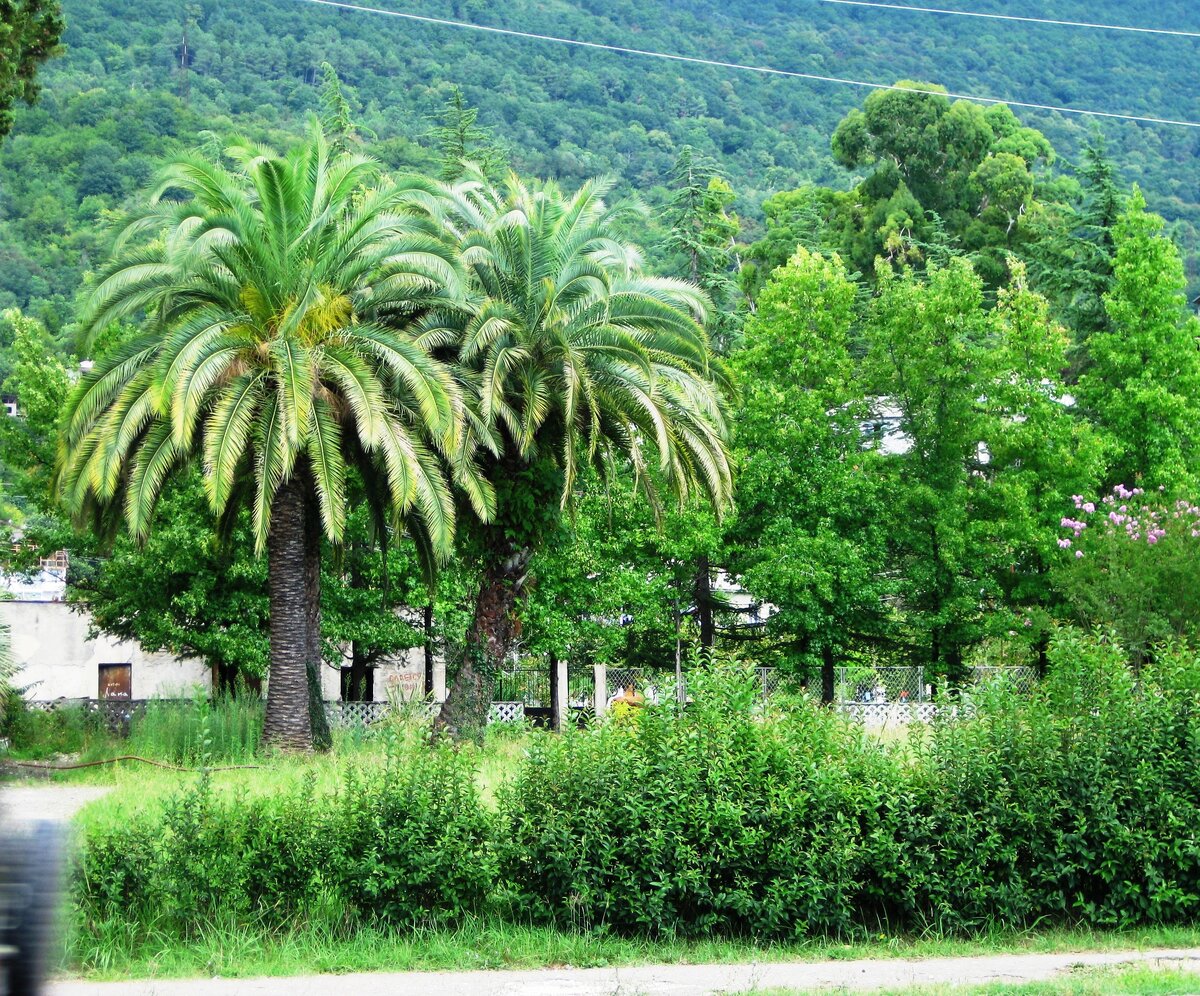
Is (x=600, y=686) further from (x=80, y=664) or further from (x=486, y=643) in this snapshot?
(x=80, y=664)

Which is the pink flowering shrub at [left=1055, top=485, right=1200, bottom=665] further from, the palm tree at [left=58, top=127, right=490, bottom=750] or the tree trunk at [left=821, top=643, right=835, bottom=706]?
the palm tree at [left=58, top=127, right=490, bottom=750]

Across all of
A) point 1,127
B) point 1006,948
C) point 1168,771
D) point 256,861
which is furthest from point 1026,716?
point 1,127

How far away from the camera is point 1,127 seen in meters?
21.8

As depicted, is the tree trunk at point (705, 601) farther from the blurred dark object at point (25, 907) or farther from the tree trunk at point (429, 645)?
the blurred dark object at point (25, 907)

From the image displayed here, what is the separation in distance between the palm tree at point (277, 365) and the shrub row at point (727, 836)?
29.6 feet

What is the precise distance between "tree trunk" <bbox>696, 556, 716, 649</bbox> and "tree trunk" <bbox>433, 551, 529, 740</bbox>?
1428 cm

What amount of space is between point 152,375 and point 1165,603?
21393mm

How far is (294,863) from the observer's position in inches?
454

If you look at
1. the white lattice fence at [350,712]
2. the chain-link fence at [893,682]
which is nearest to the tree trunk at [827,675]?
the chain-link fence at [893,682]

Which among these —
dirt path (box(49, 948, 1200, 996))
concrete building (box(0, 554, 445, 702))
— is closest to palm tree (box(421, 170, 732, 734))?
dirt path (box(49, 948, 1200, 996))

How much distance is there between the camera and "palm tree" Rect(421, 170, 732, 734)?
22.9 metres

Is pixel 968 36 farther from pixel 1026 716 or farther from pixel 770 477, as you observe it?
pixel 1026 716

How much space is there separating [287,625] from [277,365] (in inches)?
197

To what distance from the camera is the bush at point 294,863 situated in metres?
11.2
